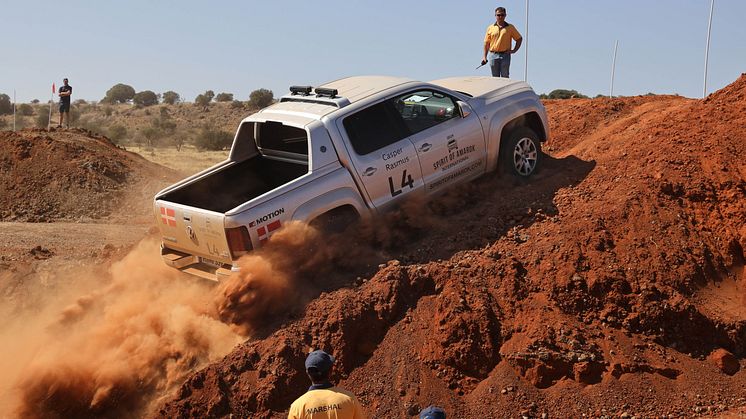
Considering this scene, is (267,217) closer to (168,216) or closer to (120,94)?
(168,216)

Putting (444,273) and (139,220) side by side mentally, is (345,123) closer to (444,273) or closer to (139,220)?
(444,273)

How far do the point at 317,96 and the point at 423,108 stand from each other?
1.18 meters

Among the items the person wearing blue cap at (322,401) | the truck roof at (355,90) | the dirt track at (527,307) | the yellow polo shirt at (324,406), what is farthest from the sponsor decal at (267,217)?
the yellow polo shirt at (324,406)

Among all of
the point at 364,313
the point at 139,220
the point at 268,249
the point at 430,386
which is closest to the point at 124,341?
the point at 268,249

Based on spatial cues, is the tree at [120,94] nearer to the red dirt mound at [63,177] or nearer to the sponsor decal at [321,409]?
the red dirt mound at [63,177]

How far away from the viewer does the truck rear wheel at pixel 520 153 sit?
31.7 feet

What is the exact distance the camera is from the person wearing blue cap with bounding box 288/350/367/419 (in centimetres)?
452

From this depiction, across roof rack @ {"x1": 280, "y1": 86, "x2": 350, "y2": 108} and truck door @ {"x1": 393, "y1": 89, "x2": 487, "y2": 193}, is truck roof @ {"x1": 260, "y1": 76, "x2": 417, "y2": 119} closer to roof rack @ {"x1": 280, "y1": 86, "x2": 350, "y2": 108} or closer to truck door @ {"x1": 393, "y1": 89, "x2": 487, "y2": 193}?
roof rack @ {"x1": 280, "y1": 86, "x2": 350, "y2": 108}

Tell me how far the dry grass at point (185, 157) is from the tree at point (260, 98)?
12434 mm

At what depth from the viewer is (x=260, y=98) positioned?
44.8 metres

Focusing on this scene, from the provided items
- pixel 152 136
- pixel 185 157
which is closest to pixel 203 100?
pixel 152 136

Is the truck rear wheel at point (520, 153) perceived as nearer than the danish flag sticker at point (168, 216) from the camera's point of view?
No

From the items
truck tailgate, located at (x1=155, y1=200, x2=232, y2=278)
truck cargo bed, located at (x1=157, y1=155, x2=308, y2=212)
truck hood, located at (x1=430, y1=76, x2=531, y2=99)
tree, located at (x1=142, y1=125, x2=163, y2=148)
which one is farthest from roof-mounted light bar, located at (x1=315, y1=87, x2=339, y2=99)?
tree, located at (x1=142, y1=125, x2=163, y2=148)

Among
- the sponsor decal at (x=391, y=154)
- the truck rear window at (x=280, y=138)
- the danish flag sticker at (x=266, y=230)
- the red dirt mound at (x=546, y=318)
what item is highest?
the truck rear window at (x=280, y=138)
